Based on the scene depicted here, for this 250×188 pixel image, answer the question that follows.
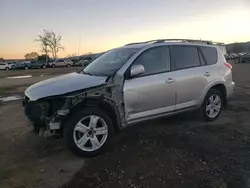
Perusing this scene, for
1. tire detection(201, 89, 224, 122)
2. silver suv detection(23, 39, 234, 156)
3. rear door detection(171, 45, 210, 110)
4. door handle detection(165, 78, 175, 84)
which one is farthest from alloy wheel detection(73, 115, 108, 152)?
tire detection(201, 89, 224, 122)

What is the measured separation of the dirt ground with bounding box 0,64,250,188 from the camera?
146 inches

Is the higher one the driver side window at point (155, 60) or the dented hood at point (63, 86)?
the driver side window at point (155, 60)

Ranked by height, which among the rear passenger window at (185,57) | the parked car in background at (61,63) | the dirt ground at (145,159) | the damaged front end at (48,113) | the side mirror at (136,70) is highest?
the rear passenger window at (185,57)

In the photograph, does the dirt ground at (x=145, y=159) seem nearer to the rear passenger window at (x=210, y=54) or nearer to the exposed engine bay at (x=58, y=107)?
the exposed engine bay at (x=58, y=107)

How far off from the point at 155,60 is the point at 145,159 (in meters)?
1.93

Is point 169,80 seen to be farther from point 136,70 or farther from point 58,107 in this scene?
point 58,107

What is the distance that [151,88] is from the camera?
509 cm

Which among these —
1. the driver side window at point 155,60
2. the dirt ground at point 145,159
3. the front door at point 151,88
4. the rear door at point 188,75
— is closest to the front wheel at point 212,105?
the dirt ground at point 145,159

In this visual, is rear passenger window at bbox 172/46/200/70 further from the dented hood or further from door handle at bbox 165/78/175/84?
the dented hood

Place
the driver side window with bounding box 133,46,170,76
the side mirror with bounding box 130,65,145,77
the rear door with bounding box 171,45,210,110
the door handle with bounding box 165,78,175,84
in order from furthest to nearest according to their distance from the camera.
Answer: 1. the rear door with bounding box 171,45,210,110
2. the door handle with bounding box 165,78,175,84
3. the driver side window with bounding box 133,46,170,76
4. the side mirror with bounding box 130,65,145,77

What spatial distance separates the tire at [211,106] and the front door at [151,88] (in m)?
1.08

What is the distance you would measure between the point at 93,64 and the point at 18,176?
2.74 meters

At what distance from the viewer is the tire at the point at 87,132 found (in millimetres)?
4344

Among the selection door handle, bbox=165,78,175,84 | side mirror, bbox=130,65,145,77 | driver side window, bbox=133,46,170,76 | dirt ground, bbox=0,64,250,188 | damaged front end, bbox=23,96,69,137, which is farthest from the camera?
door handle, bbox=165,78,175,84
